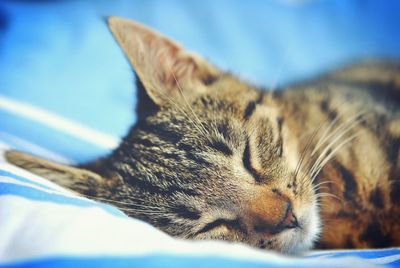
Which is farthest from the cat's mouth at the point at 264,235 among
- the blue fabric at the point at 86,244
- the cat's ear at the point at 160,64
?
the cat's ear at the point at 160,64

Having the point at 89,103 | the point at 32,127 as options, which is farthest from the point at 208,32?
the point at 32,127

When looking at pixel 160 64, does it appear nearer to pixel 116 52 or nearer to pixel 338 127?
pixel 116 52

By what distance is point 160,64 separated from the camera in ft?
2.89

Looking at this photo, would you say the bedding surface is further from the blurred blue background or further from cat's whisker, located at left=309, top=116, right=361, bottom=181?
the blurred blue background

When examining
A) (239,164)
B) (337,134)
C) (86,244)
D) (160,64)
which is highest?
(160,64)

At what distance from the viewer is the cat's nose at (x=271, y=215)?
68cm

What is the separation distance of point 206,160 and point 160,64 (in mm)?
272

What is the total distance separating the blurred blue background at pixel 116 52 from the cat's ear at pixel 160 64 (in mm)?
132

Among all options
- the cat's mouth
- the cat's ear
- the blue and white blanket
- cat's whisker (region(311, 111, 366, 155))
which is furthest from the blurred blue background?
the cat's mouth

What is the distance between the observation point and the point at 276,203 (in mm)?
699

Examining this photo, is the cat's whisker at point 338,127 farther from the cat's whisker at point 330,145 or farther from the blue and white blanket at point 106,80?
the blue and white blanket at point 106,80

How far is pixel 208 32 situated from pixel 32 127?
2.11ft

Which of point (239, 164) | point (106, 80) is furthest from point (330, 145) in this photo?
point (106, 80)

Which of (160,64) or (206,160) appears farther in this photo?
(160,64)
